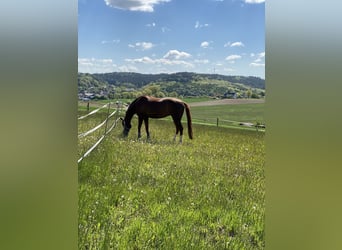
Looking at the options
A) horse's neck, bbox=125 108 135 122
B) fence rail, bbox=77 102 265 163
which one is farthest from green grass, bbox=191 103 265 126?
horse's neck, bbox=125 108 135 122

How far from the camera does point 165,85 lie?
7.99 ft

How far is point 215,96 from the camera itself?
98.4 inches

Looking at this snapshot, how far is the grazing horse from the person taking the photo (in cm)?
243

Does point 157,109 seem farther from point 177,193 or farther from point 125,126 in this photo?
point 177,193

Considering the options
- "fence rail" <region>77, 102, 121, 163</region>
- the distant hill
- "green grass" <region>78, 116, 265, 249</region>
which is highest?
the distant hill

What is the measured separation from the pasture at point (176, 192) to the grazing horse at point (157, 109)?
62 millimetres

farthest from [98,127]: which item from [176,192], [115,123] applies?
[176,192]

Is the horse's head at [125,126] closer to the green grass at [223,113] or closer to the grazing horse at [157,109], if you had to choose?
the grazing horse at [157,109]

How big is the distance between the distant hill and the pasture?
19cm

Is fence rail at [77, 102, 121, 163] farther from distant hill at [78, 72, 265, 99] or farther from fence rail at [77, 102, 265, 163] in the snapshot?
distant hill at [78, 72, 265, 99]

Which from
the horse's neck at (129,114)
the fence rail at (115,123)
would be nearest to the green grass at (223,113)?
the fence rail at (115,123)
